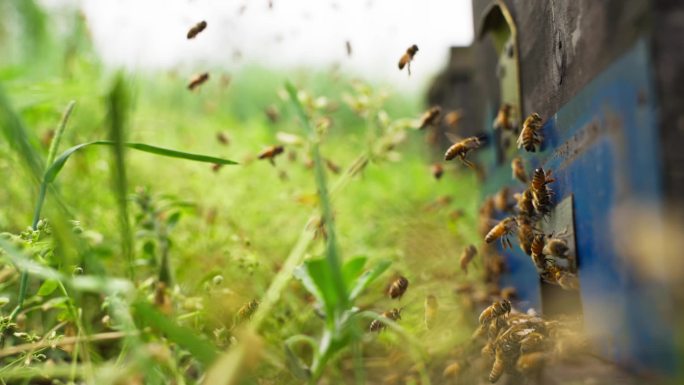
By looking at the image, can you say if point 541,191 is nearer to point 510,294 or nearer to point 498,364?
point 498,364

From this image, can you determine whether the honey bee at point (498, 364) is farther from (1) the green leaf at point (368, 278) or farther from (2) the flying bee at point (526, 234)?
(1) the green leaf at point (368, 278)

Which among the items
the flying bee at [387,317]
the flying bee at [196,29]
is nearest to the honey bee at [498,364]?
the flying bee at [387,317]

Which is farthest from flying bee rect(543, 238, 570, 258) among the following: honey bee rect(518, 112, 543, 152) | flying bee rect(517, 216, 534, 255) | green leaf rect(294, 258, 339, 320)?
green leaf rect(294, 258, 339, 320)

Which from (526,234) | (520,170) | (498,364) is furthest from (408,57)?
(498,364)

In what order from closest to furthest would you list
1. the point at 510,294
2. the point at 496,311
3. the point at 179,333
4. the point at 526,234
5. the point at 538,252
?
the point at 179,333
the point at 538,252
the point at 526,234
the point at 496,311
the point at 510,294

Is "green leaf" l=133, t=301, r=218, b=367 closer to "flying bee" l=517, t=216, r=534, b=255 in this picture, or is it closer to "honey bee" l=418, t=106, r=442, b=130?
"flying bee" l=517, t=216, r=534, b=255

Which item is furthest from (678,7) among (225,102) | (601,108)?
(225,102)
